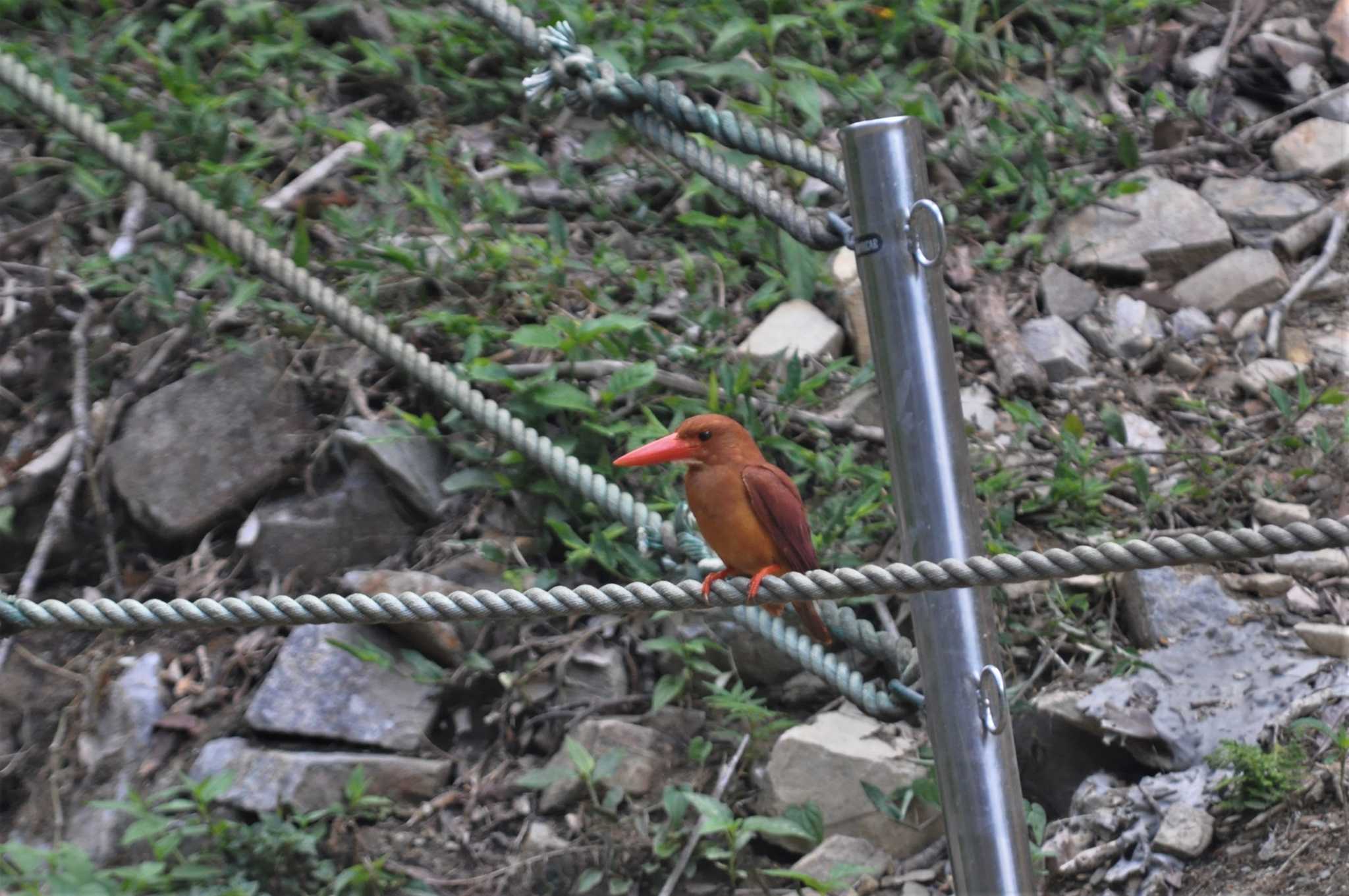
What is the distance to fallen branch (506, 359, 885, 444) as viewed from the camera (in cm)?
360

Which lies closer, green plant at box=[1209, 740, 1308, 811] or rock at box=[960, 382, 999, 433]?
green plant at box=[1209, 740, 1308, 811]

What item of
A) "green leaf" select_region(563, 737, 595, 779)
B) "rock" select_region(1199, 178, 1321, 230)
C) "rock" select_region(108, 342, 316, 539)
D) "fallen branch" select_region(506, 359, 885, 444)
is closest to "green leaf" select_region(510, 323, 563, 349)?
"fallen branch" select_region(506, 359, 885, 444)

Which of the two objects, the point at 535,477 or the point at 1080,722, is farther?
the point at 535,477

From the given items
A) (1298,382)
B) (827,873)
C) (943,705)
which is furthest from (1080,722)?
(1298,382)

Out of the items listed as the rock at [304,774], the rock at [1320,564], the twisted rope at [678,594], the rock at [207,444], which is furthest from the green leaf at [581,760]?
the rock at [1320,564]

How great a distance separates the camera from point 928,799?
9.05 ft

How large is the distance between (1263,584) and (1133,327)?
105cm

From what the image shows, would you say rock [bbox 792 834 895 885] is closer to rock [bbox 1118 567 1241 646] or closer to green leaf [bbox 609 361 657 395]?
rock [bbox 1118 567 1241 646]

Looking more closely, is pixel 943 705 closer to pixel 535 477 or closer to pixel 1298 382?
pixel 535 477

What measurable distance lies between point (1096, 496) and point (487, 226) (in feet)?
6.56

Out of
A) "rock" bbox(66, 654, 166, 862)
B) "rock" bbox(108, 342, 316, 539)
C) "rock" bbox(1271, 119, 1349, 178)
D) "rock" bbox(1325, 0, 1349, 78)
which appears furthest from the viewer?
"rock" bbox(1325, 0, 1349, 78)

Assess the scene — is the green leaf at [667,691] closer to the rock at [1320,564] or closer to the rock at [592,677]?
the rock at [592,677]

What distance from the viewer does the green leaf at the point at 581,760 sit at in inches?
115

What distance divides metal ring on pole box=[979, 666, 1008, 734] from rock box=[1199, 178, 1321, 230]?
2.60 metres
